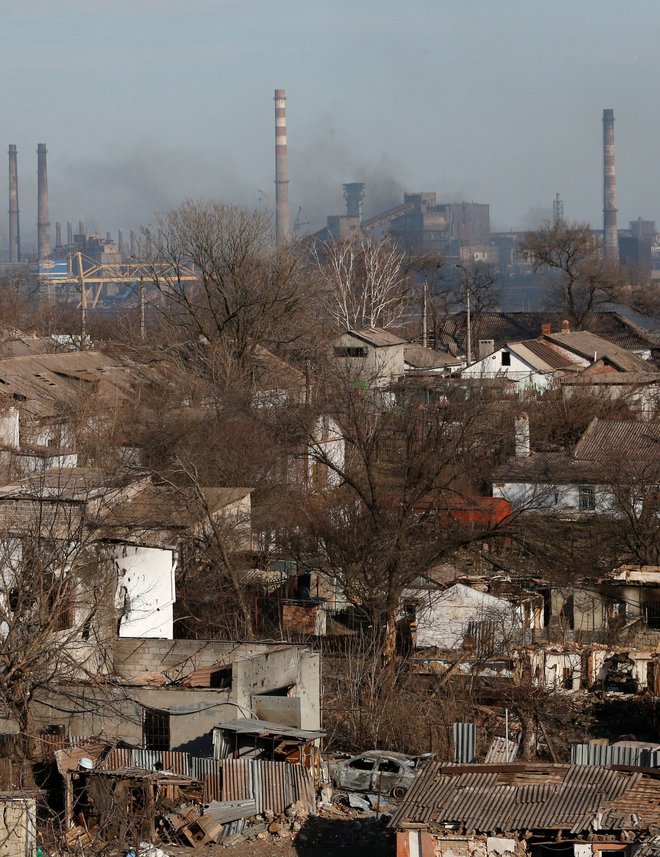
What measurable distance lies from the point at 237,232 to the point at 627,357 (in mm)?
10369

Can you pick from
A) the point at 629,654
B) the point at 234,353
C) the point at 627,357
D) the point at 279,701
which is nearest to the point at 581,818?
the point at 279,701

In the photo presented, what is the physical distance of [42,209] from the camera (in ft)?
356

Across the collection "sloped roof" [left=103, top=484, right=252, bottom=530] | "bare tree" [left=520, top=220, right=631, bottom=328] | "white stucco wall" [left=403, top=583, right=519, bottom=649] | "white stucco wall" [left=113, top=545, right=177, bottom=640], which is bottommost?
"white stucco wall" [left=403, top=583, right=519, bottom=649]

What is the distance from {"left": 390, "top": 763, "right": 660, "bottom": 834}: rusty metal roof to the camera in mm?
7332

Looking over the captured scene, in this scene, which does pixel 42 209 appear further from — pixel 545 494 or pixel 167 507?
pixel 167 507

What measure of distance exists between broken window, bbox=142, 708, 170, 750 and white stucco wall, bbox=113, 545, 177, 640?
1.65 m

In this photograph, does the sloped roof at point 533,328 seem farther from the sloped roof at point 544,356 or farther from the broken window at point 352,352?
the broken window at point 352,352

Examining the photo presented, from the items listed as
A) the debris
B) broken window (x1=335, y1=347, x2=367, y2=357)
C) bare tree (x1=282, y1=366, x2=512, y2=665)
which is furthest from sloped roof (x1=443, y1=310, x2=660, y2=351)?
the debris

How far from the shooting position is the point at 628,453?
1994cm

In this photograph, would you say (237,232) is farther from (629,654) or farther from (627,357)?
(629,654)

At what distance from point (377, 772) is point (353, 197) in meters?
130

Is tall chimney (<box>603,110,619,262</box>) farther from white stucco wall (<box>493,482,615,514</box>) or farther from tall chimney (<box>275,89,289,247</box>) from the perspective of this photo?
white stucco wall (<box>493,482,615,514</box>)

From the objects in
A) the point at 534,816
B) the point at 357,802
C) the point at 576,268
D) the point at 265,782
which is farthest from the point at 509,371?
the point at 534,816

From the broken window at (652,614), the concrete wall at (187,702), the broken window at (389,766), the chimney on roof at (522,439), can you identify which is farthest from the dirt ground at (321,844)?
the chimney on roof at (522,439)
